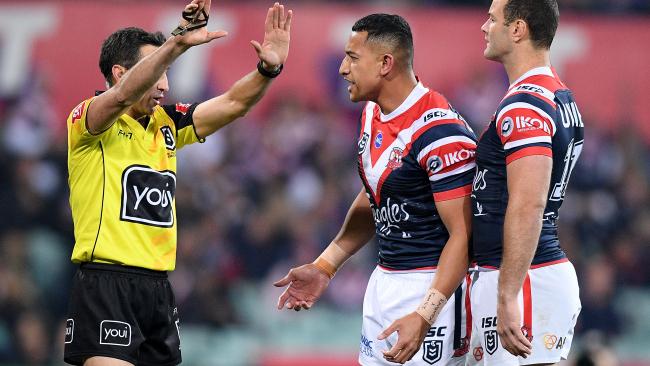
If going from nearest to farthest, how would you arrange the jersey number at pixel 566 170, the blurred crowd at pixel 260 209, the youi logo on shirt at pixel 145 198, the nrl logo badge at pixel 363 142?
the jersey number at pixel 566 170 → the youi logo on shirt at pixel 145 198 → the nrl logo badge at pixel 363 142 → the blurred crowd at pixel 260 209

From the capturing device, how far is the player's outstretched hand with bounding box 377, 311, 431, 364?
5.06m

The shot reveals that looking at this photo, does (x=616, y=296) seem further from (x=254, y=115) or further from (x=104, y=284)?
(x=104, y=284)

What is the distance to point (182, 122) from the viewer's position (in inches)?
236

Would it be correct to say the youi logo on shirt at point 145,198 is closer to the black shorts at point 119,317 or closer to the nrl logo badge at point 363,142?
the black shorts at point 119,317

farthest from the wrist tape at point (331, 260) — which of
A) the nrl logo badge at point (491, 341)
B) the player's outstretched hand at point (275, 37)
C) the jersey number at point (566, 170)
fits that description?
the jersey number at point (566, 170)

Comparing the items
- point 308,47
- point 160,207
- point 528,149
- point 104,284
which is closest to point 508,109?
point 528,149

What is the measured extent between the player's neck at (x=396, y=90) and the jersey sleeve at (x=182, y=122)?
1148 millimetres

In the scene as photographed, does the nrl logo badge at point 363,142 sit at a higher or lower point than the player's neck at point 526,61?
lower

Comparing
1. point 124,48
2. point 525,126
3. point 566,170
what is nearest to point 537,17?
point 525,126

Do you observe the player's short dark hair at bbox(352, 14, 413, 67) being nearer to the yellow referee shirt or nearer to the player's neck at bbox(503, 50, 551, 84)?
the player's neck at bbox(503, 50, 551, 84)

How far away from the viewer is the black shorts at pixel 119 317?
5.47 metres

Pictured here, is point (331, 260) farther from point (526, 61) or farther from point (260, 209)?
point (260, 209)

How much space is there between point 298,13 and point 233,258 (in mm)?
2966

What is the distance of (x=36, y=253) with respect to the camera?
11.4 metres
